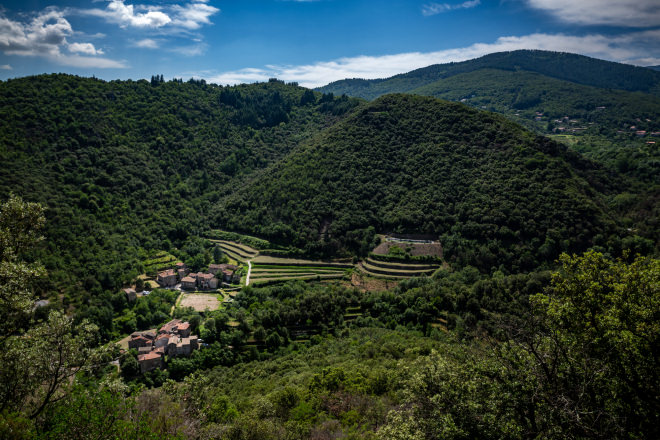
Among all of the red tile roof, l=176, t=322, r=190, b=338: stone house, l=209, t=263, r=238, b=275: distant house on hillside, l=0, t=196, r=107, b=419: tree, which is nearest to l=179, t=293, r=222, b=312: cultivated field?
l=209, t=263, r=238, b=275: distant house on hillside

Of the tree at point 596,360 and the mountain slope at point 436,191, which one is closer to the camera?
the tree at point 596,360

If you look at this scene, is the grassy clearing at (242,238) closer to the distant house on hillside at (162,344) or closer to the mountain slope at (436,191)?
the mountain slope at (436,191)

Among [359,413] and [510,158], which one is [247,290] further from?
[510,158]

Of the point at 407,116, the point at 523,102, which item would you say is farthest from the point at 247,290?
the point at 523,102

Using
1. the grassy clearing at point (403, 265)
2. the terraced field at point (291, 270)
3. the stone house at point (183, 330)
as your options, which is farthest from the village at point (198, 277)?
the grassy clearing at point (403, 265)

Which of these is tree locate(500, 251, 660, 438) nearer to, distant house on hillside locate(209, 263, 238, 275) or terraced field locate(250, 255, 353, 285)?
terraced field locate(250, 255, 353, 285)

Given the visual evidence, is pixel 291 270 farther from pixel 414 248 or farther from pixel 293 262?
pixel 414 248
